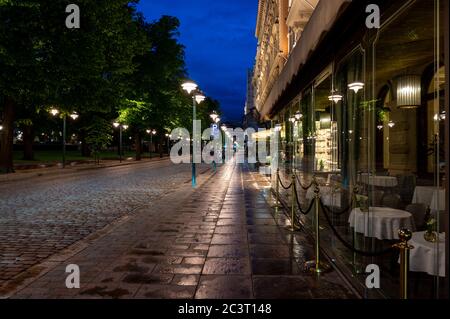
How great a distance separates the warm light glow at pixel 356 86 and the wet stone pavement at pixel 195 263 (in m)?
2.83

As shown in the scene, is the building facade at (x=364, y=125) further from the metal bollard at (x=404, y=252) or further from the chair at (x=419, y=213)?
the metal bollard at (x=404, y=252)

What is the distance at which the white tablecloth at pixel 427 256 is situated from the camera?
4.34m

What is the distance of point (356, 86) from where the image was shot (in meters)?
6.29

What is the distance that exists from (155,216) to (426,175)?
1017 cm

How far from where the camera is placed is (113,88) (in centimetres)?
2627

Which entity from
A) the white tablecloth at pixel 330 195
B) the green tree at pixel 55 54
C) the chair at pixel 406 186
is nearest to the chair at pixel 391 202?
the white tablecloth at pixel 330 195

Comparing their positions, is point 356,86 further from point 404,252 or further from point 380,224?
point 404,252

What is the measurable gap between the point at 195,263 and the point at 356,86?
3791mm

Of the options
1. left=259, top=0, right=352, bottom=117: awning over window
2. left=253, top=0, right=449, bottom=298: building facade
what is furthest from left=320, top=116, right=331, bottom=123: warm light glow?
left=259, top=0, right=352, bottom=117: awning over window

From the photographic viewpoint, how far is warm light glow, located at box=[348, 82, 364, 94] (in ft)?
19.8

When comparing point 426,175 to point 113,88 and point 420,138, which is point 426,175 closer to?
point 420,138

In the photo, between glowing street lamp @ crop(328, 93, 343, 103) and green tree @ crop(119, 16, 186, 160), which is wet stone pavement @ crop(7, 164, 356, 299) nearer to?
glowing street lamp @ crop(328, 93, 343, 103)

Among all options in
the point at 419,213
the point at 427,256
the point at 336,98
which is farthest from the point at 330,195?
the point at 427,256

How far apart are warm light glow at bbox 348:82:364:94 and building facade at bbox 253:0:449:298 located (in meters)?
0.02
